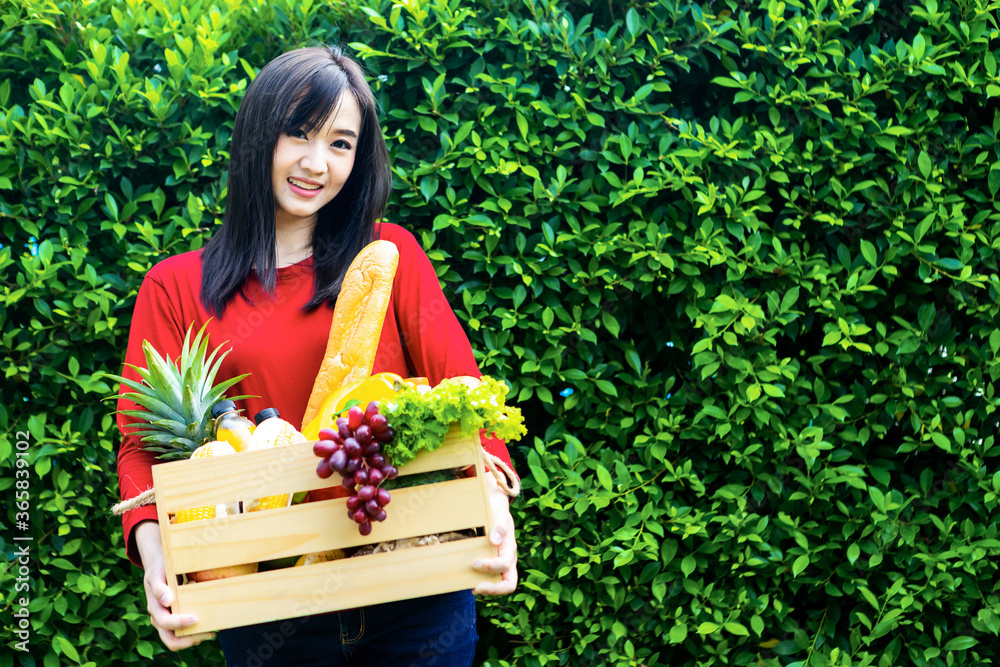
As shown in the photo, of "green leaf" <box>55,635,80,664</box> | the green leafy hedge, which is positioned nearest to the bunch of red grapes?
the green leafy hedge

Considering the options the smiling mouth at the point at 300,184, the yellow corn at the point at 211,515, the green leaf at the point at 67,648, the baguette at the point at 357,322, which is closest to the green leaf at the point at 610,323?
the baguette at the point at 357,322

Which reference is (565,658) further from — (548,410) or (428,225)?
(428,225)

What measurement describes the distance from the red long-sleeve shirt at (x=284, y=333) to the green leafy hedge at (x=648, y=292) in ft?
2.37

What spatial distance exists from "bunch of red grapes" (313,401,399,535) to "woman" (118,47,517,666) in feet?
1.43

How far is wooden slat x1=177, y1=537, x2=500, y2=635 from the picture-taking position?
158 centimetres

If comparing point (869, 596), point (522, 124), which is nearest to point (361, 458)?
point (522, 124)

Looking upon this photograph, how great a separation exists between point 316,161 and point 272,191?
160 mm

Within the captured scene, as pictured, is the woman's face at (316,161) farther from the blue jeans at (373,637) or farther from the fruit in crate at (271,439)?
the blue jeans at (373,637)

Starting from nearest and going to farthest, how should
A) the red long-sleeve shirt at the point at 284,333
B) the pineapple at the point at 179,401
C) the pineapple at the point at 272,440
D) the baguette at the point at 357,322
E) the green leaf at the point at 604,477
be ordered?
the pineapple at the point at 272,440 < the pineapple at the point at 179,401 < the baguette at the point at 357,322 < the red long-sleeve shirt at the point at 284,333 < the green leaf at the point at 604,477

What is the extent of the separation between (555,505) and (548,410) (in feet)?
1.08

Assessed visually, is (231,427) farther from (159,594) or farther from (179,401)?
(159,594)

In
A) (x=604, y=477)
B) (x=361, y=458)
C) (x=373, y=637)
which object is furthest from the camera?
(x=604, y=477)

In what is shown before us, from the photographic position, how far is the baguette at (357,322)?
5.97ft

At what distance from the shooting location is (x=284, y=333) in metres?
2.00
